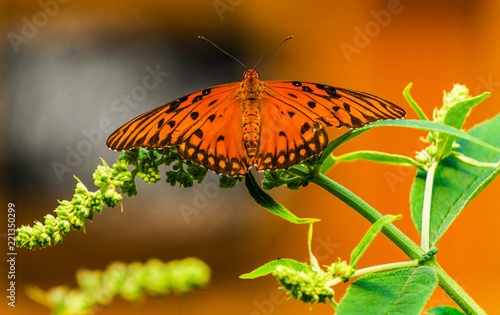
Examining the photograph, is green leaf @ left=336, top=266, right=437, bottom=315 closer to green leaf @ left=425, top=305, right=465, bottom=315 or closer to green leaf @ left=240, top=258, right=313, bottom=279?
green leaf @ left=240, top=258, right=313, bottom=279

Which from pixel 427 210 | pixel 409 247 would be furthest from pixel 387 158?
pixel 409 247

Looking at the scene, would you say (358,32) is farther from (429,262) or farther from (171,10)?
(429,262)

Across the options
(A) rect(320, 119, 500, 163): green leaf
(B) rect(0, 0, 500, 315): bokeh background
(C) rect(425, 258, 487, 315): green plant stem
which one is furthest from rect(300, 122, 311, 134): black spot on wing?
(B) rect(0, 0, 500, 315): bokeh background

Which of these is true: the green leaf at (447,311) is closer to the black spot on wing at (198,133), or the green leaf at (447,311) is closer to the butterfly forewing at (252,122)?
the butterfly forewing at (252,122)

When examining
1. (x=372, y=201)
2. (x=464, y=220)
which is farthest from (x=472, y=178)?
(x=464, y=220)

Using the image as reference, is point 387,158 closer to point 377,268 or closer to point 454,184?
point 454,184

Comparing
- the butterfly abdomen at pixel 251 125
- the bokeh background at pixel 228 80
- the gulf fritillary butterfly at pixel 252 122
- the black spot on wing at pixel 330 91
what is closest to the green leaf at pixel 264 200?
the gulf fritillary butterfly at pixel 252 122
